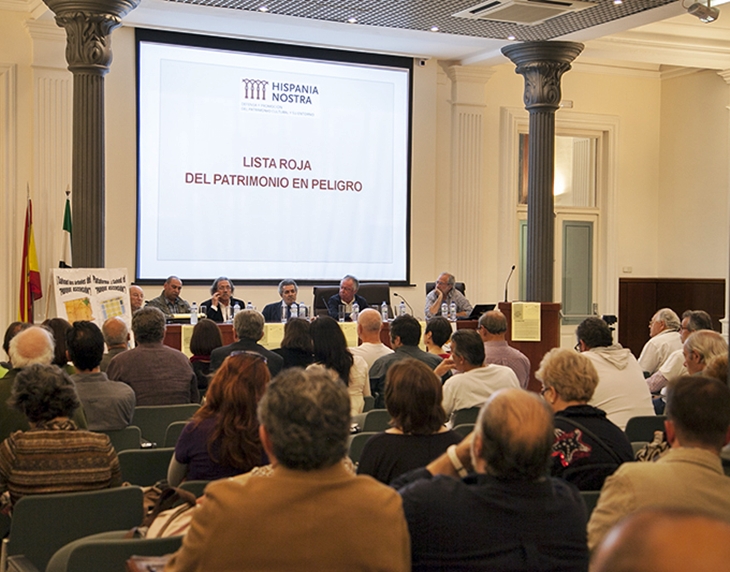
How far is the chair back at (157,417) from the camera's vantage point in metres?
4.29

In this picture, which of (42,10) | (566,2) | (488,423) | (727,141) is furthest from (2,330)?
(727,141)

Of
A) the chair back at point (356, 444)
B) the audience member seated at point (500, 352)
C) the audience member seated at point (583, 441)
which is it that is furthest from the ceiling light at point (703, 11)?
the chair back at point (356, 444)

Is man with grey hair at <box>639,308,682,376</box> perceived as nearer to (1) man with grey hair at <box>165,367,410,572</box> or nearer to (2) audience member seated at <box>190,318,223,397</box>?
(2) audience member seated at <box>190,318,223,397</box>

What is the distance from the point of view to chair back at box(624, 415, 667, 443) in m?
4.07

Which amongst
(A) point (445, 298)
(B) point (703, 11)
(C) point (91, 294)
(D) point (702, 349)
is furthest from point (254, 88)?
(D) point (702, 349)

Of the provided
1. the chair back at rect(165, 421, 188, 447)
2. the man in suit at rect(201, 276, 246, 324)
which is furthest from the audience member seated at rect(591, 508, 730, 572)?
the man in suit at rect(201, 276, 246, 324)

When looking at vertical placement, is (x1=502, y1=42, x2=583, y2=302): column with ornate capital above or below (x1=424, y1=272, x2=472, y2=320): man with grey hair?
above

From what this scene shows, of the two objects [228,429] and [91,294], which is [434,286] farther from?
[228,429]

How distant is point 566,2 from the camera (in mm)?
7613

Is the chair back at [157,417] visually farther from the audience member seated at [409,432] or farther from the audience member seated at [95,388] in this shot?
the audience member seated at [409,432]

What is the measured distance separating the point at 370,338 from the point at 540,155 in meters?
4.88

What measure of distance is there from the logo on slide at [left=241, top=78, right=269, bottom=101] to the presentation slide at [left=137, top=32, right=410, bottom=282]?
1cm

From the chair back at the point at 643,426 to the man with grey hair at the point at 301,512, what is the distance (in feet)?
8.25

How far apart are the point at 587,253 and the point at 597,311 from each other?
780 millimetres
